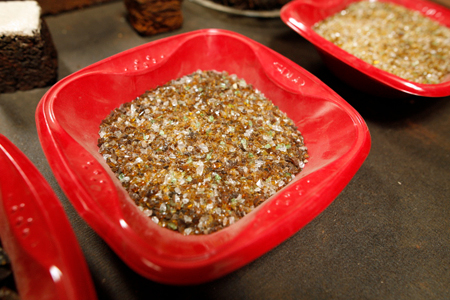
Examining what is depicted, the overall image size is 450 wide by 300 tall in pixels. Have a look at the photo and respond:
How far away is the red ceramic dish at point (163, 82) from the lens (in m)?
0.59

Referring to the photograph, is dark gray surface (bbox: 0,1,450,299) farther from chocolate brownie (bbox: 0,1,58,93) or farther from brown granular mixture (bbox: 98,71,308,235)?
brown granular mixture (bbox: 98,71,308,235)

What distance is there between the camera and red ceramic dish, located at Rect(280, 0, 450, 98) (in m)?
1.00

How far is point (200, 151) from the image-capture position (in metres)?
0.89

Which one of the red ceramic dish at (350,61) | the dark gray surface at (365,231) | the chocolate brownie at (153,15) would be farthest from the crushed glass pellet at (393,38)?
the chocolate brownie at (153,15)

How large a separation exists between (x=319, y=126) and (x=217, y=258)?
60cm

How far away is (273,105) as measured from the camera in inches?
42.3

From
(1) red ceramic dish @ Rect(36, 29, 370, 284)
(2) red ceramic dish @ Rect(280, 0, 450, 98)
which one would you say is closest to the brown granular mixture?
(1) red ceramic dish @ Rect(36, 29, 370, 284)

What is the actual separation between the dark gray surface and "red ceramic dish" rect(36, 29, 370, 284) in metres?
0.20

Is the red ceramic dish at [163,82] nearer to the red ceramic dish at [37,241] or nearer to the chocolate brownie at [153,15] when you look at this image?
the red ceramic dish at [37,241]

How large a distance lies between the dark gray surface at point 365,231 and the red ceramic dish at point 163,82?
201mm

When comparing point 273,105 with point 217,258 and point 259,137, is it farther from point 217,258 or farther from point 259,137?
point 217,258

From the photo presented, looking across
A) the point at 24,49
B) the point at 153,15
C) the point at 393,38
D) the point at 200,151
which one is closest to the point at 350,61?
the point at 393,38

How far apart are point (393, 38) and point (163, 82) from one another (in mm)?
1195

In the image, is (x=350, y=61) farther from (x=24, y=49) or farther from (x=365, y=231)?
(x=24, y=49)
